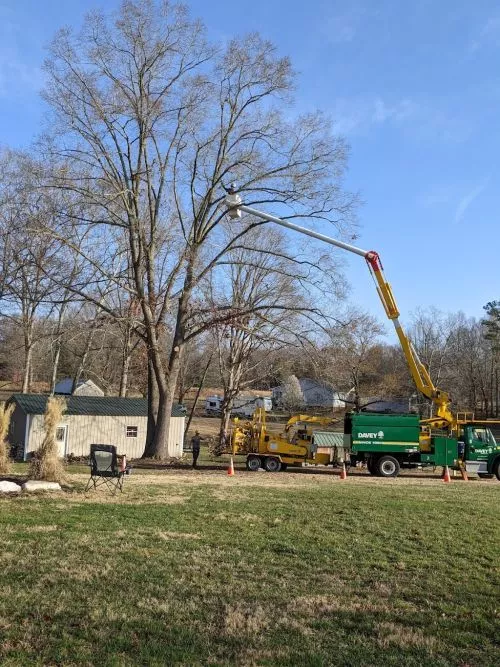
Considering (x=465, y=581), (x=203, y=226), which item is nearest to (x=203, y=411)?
(x=203, y=226)

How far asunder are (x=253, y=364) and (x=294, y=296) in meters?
15.9

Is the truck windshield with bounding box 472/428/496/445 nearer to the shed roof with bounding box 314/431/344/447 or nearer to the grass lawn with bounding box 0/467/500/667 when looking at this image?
the shed roof with bounding box 314/431/344/447

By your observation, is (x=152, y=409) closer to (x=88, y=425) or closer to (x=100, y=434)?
(x=88, y=425)

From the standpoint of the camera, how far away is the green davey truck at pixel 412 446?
2220 cm

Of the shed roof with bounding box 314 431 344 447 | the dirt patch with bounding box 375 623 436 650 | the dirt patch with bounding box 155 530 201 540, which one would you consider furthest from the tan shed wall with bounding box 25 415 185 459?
the dirt patch with bounding box 375 623 436 650

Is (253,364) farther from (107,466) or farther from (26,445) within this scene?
(107,466)

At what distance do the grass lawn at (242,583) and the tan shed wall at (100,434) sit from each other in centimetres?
1920

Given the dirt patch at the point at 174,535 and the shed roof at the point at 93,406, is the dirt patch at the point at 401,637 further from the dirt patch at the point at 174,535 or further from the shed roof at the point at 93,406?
the shed roof at the point at 93,406

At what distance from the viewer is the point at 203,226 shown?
84.3 ft

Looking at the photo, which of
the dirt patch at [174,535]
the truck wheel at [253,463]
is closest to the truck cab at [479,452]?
the truck wheel at [253,463]

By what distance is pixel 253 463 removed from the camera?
75.9ft

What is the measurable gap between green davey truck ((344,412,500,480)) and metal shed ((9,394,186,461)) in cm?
1314

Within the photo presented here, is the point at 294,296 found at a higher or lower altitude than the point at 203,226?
lower

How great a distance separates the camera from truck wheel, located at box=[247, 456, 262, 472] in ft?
75.6
